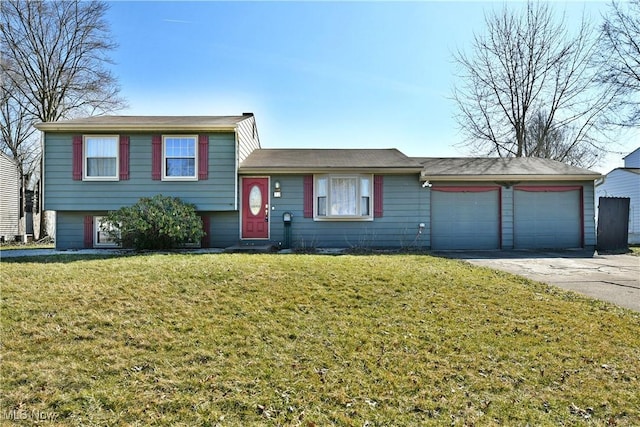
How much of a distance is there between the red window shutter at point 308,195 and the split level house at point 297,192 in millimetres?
33

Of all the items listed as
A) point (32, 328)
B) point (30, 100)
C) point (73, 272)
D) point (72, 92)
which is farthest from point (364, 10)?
point (30, 100)

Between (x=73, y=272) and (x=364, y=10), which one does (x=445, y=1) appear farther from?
(x=73, y=272)

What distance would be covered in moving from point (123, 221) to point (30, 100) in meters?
15.1

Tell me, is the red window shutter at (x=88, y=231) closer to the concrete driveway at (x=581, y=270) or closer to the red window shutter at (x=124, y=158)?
the red window shutter at (x=124, y=158)

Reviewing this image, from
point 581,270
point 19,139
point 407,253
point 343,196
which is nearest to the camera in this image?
point 581,270

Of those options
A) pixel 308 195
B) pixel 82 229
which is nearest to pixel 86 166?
pixel 82 229

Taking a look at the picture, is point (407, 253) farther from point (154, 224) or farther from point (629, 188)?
point (629, 188)

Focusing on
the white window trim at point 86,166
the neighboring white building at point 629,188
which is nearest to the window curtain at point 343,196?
the white window trim at point 86,166

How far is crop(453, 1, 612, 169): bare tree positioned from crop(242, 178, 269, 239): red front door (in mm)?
14643

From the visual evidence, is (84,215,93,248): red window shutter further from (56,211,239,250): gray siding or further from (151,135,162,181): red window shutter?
(151,135,162,181): red window shutter

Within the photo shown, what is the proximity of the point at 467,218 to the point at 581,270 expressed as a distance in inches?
161


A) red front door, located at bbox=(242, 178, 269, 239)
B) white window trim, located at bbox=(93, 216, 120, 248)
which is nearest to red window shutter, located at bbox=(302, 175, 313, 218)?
red front door, located at bbox=(242, 178, 269, 239)

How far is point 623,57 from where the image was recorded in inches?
632

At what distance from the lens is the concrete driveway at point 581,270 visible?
18.7 ft
